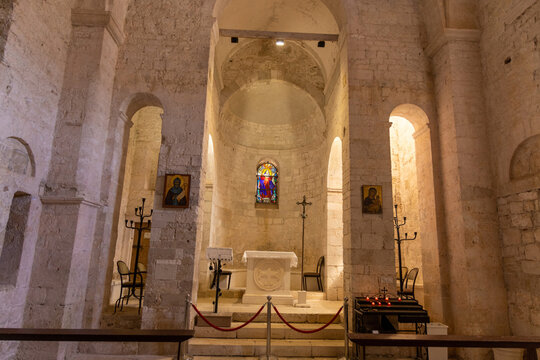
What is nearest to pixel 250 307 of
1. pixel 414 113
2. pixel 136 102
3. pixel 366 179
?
pixel 366 179

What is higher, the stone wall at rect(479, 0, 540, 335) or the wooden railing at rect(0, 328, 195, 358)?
the stone wall at rect(479, 0, 540, 335)

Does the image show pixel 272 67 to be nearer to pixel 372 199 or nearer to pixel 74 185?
pixel 372 199

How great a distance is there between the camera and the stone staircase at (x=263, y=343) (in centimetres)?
569

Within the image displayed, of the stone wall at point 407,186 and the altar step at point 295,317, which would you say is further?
the stone wall at point 407,186

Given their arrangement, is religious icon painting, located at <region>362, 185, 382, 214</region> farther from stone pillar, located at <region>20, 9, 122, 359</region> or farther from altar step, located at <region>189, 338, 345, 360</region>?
stone pillar, located at <region>20, 9, 122, 359</region>

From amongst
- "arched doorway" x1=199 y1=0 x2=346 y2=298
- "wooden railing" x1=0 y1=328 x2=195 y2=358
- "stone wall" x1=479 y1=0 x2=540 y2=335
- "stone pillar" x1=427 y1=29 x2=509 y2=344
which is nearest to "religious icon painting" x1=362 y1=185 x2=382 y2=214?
"stone pillar" x1=427 y1=29 x2=509 y2=344

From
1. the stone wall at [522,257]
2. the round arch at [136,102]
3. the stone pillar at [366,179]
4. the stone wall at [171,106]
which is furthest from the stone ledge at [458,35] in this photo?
the round arch at [136,102]

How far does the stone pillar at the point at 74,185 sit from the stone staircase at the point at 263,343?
2.35m

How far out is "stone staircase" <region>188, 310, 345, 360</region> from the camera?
5688mm

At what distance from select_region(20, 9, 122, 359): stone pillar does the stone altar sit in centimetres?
353

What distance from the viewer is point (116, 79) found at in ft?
22.8

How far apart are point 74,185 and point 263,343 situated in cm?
445

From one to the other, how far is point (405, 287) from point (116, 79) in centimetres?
838

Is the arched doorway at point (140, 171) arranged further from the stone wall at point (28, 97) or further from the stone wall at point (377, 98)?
the stone wall at point (377, 98)
